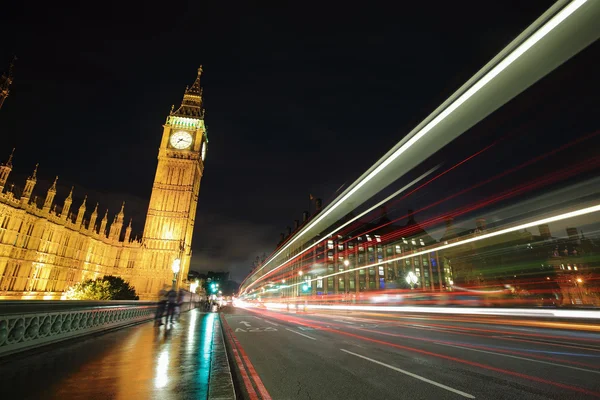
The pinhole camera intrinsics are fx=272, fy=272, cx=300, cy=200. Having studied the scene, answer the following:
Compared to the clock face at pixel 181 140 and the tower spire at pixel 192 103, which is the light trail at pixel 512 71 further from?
the tower spire at pixel 192 103

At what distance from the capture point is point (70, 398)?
4098 millimetres

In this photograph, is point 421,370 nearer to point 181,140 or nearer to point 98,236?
point 181,140

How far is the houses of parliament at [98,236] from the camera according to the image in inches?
1951

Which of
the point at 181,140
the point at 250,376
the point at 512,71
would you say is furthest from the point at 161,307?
the point at 181,140

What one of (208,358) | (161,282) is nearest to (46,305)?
(208,358)

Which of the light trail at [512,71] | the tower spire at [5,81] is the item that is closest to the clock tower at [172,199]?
the tower spire at [5,81]

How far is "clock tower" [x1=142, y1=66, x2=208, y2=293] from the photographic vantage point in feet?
195

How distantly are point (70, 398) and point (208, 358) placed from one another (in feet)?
9.68

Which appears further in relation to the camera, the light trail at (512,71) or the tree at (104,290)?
the tree at (104,290)

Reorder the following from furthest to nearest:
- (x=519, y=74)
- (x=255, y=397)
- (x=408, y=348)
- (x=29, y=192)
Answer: (x=29, y=192), (x=408, y=348), (x=519, y=74), (x=255, y=397)

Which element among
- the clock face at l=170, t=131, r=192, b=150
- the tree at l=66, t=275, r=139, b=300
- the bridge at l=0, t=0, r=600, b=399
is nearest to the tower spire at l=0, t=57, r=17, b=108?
the tree at l=66, t=275, r=139, b=300

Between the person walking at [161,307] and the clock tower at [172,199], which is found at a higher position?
the clock tower at [172,199]

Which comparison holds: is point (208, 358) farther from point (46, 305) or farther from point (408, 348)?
point (408, 348)

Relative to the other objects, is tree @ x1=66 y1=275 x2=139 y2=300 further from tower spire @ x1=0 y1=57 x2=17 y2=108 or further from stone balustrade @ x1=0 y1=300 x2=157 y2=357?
stone balustrade @ x1=0 y1=300 x2=157 y2=357
